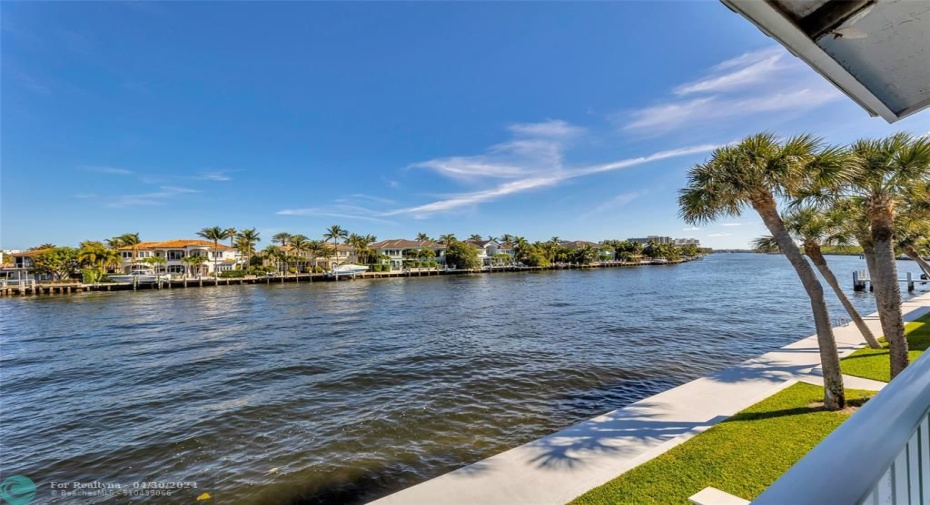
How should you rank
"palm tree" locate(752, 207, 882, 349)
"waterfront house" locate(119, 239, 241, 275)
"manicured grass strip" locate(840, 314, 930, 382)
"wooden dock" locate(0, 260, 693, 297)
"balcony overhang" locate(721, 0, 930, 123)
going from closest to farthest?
"balcony overhang" locate(721, 0, 930, 123) < "manicured grass strip" locate(840, 314, 930, 382) < "palm tree" locate(752, 207, 882, 349) < "wooden dock" locate(0, 260, 693, 297) < "waterfront house" locate(119, 239, 241, 275)

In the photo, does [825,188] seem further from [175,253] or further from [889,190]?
[175,253]

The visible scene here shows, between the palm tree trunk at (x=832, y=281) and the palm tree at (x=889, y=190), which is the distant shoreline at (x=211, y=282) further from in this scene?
the palm tree at (x=889, y=190)

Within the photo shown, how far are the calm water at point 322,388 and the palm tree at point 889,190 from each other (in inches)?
202

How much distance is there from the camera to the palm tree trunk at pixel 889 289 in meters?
7.93

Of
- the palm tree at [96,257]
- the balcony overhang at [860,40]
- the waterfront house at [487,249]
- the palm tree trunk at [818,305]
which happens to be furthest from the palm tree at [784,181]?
the waterfront house at [487,249]

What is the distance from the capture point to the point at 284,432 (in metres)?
9.32

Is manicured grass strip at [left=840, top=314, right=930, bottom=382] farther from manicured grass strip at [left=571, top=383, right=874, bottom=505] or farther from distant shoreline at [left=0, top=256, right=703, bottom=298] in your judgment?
distant shoreline at [left=0, top=256, right=703, bottom=298]

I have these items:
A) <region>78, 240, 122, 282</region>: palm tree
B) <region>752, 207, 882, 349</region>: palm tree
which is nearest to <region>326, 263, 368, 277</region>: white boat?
<region>78, 240, 122, 282</region>: palm tree

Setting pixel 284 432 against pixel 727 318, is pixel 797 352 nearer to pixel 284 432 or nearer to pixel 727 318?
pixel 727 318

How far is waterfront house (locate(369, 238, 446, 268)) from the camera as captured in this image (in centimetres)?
9062

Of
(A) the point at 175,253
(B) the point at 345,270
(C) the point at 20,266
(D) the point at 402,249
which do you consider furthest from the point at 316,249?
(C) the point at 20,266

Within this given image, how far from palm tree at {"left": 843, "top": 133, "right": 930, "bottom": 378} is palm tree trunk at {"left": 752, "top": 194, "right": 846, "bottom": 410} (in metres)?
1.76

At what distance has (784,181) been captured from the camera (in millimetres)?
7523

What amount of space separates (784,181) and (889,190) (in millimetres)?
3008
